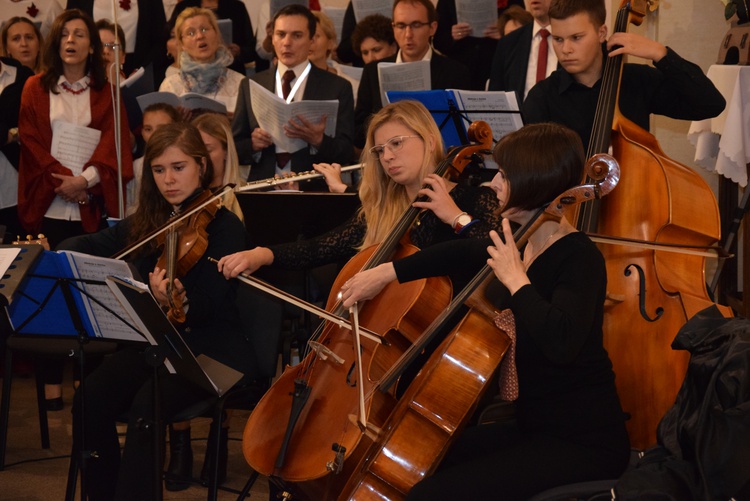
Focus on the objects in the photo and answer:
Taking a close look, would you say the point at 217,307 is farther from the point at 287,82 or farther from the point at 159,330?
the point at 287,82

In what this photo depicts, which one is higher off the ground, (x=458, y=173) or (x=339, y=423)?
(x=458, y=173)

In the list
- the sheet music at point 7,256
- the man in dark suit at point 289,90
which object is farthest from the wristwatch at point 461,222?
the man in dark suit at point 289,90

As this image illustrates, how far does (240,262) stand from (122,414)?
0.59 meters

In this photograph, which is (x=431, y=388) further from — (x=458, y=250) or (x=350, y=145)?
(x=350, y=145)

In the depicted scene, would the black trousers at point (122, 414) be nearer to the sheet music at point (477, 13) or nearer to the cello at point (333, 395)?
the cello at point (333, 395)

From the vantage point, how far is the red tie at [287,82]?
444cm

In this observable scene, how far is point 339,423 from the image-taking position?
229cm

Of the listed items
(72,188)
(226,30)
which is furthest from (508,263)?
(226,30)

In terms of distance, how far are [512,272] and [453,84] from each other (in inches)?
108

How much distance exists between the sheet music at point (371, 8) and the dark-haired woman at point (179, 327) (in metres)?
2.54

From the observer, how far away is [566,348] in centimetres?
187

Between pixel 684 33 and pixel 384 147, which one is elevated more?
pixel 684 33

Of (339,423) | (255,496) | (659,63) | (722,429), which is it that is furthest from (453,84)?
(722,429)

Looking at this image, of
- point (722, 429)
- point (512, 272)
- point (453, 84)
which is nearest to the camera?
point (722, 429)
